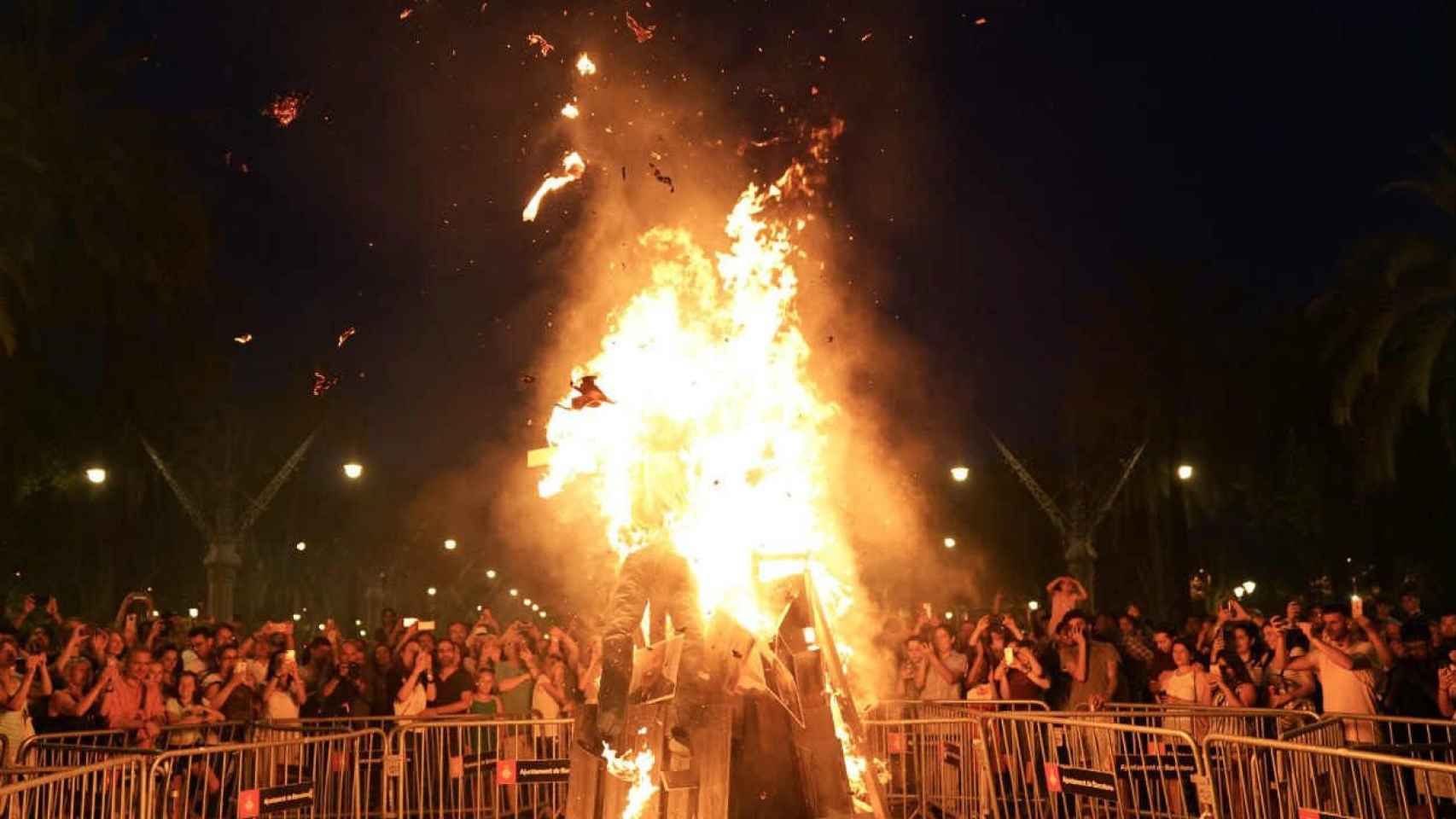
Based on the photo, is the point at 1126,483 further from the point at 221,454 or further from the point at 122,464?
the point at 122,464

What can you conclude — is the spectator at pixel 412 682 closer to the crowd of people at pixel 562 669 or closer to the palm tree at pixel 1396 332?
the crowd of people at pixel 562 669

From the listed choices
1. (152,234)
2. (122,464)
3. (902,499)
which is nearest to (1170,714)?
(152,234)

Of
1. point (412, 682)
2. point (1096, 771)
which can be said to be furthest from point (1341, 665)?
point (412, 682)

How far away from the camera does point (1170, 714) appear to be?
1162 centimetres

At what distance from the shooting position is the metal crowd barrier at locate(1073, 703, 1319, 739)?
10859 mm

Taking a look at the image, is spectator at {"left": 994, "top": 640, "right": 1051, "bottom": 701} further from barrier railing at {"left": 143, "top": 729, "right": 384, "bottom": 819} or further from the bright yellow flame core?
barrier railing at {"left": 143, "top": 729, "right": 384, "bottom": 819}

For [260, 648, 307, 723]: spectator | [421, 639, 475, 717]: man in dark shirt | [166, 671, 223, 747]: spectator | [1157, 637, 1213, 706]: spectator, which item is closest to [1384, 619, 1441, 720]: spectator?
[1157, 637, 1213, 706]: spectator

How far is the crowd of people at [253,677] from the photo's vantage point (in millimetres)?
12805

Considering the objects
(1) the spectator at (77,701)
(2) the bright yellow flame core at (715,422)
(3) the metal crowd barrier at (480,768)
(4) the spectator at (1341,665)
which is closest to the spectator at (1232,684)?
(4) the spectator at (1341,665)

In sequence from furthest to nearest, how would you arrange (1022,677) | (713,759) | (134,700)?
(1022,677), (134,700), (713,759)

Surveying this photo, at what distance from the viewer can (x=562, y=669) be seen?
1473 cm

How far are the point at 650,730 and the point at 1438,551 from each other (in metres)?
24.2

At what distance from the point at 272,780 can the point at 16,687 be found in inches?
124

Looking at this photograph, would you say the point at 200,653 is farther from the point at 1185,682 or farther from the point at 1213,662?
the point at 1213,662
